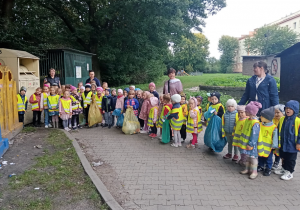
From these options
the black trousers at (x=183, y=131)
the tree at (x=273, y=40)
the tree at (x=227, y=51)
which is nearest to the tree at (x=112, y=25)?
the black trousers at (x=183, y=131)

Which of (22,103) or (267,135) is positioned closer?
(267,135)

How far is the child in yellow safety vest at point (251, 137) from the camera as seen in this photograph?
459 centimetres

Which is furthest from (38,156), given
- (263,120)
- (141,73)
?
(141,73)

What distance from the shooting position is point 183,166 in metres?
5.25

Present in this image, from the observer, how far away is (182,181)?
14.8 feet

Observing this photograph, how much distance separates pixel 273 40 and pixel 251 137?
42.7 metres

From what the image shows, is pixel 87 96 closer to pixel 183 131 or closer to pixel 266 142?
pixel 183 131

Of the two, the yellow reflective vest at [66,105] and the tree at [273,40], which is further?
the tree at [273,40]

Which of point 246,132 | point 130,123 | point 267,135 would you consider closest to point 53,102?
point 130,123

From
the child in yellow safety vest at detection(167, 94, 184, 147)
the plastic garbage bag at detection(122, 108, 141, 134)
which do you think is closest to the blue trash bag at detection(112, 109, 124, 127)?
the plastic garbage bag at detection(122, 108, 141, 134)

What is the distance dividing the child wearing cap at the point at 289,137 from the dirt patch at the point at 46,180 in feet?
10.6

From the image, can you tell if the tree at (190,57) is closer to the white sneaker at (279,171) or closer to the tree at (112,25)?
the tree at (112,25)

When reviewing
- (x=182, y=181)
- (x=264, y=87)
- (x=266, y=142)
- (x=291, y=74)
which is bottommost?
(x=182, y=181)

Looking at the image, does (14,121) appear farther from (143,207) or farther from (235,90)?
(235,90)
